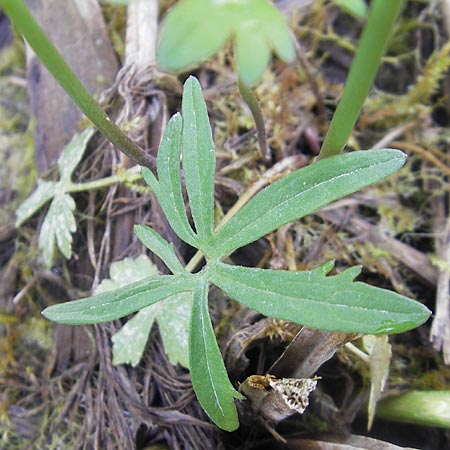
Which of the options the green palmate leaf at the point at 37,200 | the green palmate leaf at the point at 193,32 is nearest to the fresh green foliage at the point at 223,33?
the green palmate leaf at the point at 193,32

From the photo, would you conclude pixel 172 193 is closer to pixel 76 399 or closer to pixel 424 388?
pixel 76 399

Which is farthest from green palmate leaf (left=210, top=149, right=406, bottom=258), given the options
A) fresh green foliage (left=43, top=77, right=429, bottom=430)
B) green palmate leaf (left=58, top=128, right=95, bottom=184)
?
green palmate leaf (left=58, top=128, right=95, bottom=184)

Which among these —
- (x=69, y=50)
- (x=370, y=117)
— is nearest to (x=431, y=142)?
(x=370, y=117)

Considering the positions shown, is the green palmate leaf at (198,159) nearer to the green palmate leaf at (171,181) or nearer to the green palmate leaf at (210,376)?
the green palmate leaf at (171,181)

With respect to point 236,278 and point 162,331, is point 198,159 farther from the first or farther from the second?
point 162,331

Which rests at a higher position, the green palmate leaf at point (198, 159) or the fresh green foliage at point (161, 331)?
the green palmate leaf at point (198, 159)

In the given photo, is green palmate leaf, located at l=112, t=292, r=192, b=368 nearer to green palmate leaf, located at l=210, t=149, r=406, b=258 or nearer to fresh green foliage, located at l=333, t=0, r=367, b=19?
green palmate leaf, located at l=210, t=149, r=406, b=258
